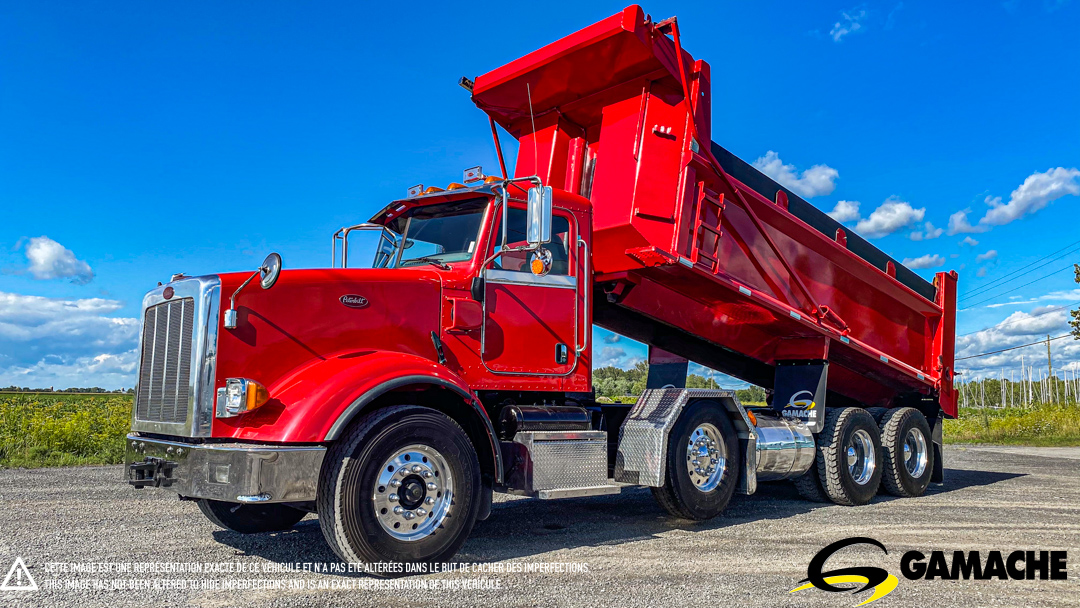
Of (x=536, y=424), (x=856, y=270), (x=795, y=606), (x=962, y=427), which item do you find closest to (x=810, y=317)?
(x=856, y=270)

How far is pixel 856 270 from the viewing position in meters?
9.20

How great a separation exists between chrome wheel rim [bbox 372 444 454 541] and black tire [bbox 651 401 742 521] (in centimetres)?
219

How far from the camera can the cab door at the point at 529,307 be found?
6125 mm

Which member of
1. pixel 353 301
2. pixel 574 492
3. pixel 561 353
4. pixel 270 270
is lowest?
pixel 574 492

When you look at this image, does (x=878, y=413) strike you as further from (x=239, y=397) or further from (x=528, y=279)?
(x=239, y=397)

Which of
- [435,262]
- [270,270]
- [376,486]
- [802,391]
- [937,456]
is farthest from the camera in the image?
[937,456]

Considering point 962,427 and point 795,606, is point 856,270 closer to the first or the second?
point 795,606

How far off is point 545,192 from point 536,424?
1.83 meters

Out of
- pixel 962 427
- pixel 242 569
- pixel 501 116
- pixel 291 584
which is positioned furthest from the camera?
pixel 962 427

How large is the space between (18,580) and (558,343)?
4020 millimetres

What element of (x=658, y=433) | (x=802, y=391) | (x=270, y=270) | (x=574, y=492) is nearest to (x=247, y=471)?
(x=270, y=270)

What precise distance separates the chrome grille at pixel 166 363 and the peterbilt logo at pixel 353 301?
3.22ft

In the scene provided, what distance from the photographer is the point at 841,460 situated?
861 cm

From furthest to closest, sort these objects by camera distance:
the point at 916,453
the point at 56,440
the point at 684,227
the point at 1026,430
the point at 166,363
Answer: the point at 1026,430 → the point at 56,440 → the point at 916,453 → the point at 684,227 → the point at 166,363
